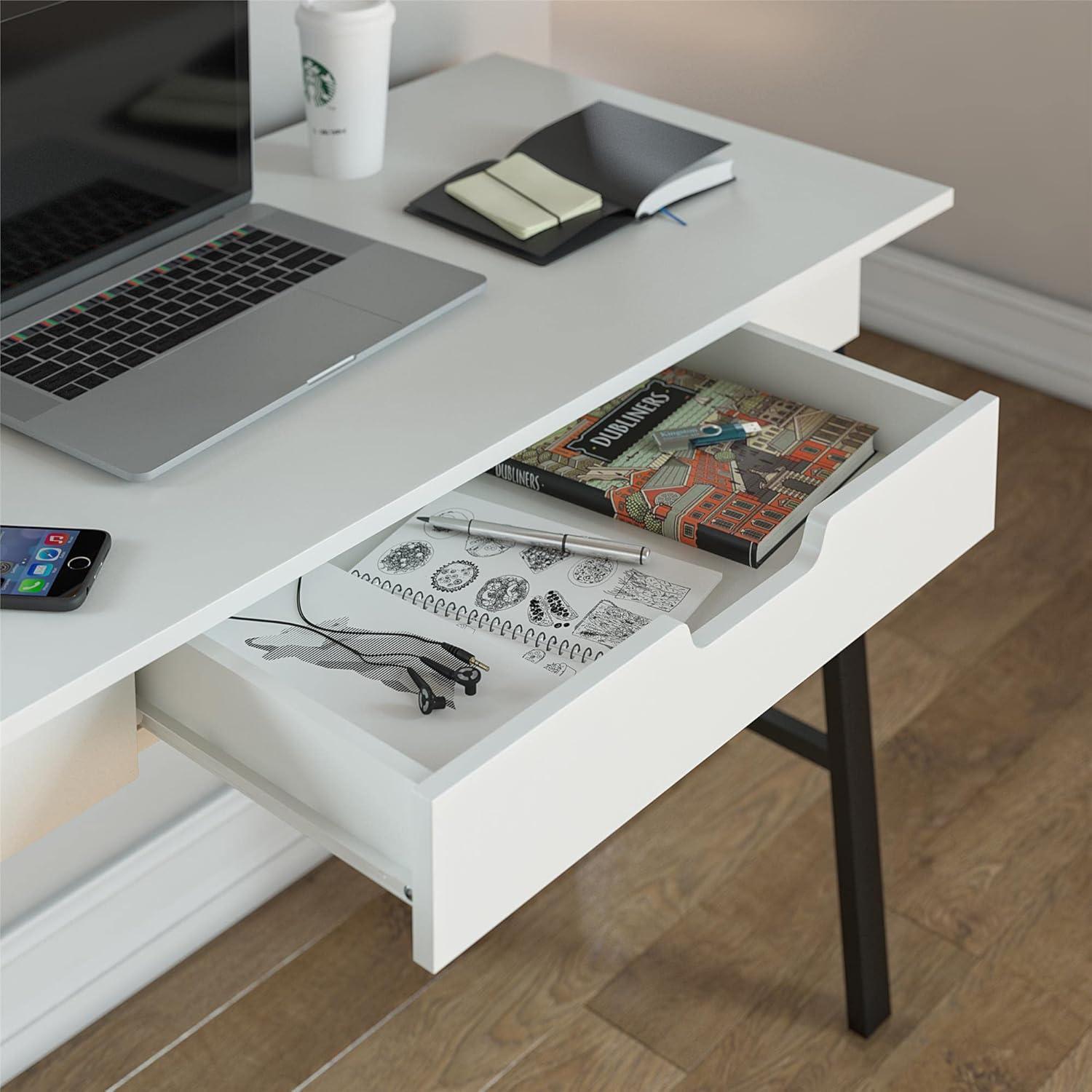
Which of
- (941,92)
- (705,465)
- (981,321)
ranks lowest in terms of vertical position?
(981,321)

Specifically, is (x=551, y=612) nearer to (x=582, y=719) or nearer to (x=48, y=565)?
(x=582, y=719)

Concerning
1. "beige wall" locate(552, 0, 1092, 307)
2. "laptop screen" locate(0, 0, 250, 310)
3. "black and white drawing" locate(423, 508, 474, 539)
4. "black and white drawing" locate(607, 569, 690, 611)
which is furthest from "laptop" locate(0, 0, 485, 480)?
"beige wall" locate(552, 0, 1092, 307)

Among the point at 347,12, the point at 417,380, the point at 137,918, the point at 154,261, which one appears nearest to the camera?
the point at 417,380

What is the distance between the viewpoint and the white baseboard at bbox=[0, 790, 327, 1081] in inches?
54.6

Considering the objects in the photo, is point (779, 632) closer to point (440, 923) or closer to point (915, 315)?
point (440, 923)

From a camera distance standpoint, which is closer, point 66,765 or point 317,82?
point 66,765

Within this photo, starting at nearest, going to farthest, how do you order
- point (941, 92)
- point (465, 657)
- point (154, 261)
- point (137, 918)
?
point (465, 657), point (154, 261), point (137, 918), point (941, 92)

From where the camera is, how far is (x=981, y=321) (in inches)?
102

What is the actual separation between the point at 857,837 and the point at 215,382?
2.28 feet

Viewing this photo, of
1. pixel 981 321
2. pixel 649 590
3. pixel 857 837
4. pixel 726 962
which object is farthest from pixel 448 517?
pixel 981 321

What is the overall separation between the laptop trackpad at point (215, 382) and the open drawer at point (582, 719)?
0.14 metres

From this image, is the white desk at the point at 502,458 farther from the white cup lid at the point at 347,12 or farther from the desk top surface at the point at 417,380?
the white cup lid at the point at 347,12

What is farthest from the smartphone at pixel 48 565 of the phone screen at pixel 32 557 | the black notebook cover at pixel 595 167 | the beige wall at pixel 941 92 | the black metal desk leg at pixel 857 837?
the beige wall at pixel 941 92

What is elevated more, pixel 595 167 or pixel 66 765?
pixel 595 167
